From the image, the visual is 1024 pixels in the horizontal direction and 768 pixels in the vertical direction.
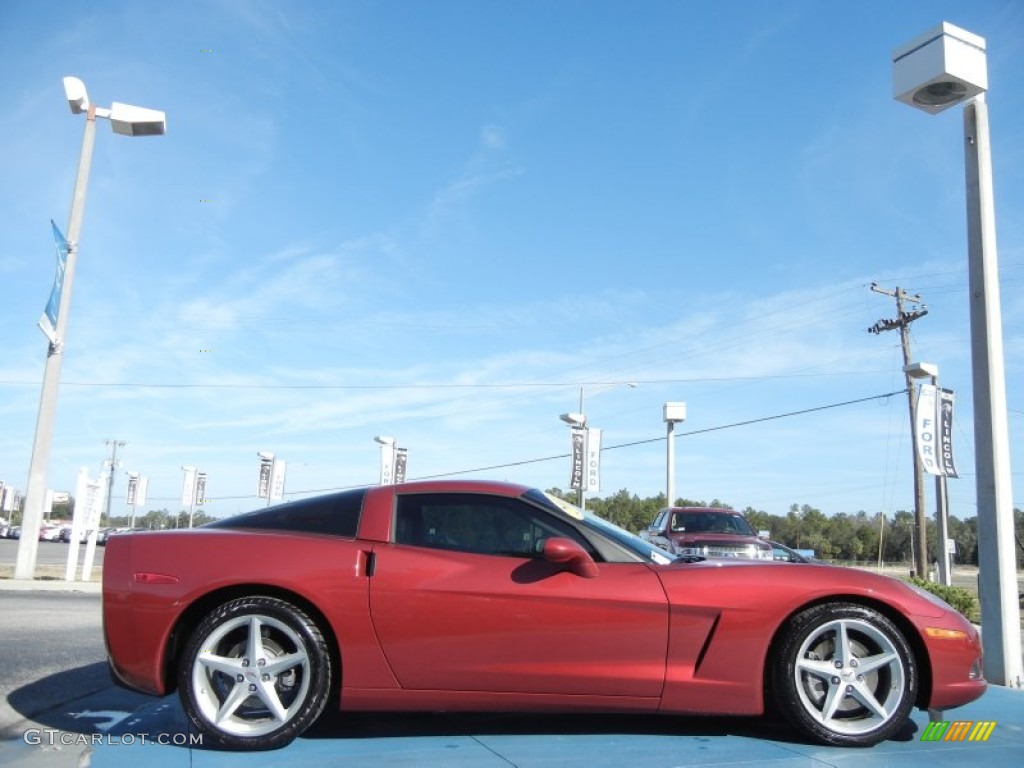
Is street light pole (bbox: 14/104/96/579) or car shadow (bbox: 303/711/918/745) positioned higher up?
street light pole (bbox: 14/104/96/579)

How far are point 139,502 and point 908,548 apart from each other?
2833 inches

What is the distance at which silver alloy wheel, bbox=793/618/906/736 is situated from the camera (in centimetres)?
371

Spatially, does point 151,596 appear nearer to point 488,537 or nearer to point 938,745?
point 488,537

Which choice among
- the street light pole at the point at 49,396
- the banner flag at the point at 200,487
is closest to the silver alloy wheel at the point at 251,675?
the street light pole at the point at 49,396

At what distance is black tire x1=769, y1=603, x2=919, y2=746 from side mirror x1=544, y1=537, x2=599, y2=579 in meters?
0.92

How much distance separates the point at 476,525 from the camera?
4.00m

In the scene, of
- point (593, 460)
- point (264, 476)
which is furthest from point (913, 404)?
point (264, 476)

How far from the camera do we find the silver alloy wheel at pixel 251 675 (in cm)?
365

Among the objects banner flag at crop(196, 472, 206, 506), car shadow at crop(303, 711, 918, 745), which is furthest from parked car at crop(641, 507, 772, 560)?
banner flag at crop(196, 472, 206, 506)

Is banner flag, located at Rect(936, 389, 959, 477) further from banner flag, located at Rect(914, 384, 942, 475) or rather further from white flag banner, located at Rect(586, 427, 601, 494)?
white flag banner, located at Rect(586, 427, 601, 494)

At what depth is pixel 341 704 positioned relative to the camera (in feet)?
12.2

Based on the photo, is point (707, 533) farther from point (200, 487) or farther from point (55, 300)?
point (200, 487)

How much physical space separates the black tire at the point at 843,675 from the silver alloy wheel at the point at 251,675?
216cm

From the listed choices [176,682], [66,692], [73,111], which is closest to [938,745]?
[176,682]
